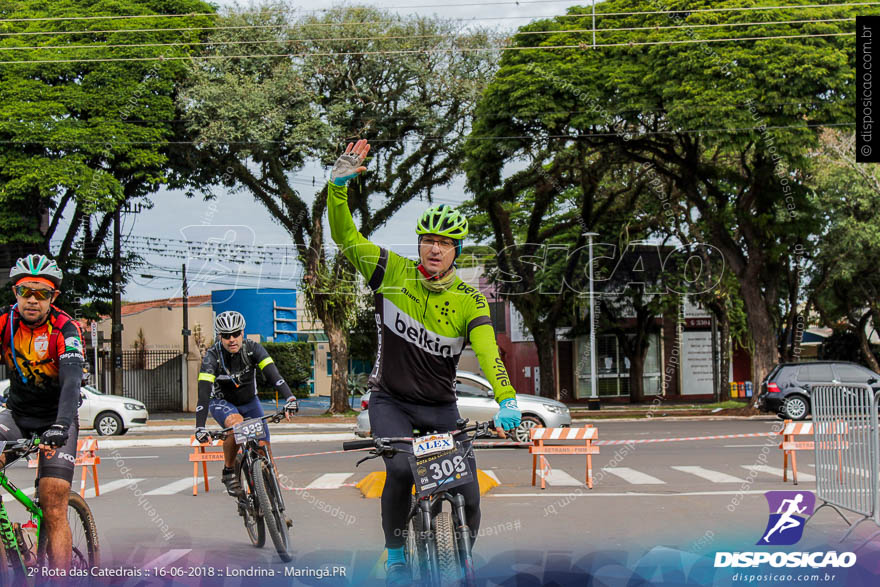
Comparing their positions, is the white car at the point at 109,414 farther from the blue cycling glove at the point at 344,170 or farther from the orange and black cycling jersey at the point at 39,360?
the blue cycling glove at the point at 344,170

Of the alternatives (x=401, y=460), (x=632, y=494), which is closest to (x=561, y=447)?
(x=632, y=494)

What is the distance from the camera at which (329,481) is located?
1250cm

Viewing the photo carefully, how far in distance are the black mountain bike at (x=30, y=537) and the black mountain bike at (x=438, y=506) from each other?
6.30ft

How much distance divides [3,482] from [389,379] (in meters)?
2.33

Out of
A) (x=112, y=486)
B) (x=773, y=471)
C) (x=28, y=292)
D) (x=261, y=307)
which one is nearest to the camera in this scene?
(x=28, y=292)

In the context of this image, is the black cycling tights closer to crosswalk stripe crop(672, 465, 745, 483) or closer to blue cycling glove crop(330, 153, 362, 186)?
blue cycling glove crop(330, 153, 362, 186)

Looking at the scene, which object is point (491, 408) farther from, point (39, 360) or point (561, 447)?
point (39, 360)

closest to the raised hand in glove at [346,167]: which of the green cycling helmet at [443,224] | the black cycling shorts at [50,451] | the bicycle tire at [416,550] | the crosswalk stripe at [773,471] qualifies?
the green cycling helmet at [443,224]

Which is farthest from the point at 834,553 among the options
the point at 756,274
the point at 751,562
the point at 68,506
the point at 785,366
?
the point at 756,274

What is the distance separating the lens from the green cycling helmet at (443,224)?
4.79 m

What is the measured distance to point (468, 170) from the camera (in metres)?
28.4

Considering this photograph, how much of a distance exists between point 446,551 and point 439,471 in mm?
377

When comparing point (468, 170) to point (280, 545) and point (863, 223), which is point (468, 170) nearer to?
point (863, 223)

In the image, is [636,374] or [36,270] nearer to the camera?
[36,270]
